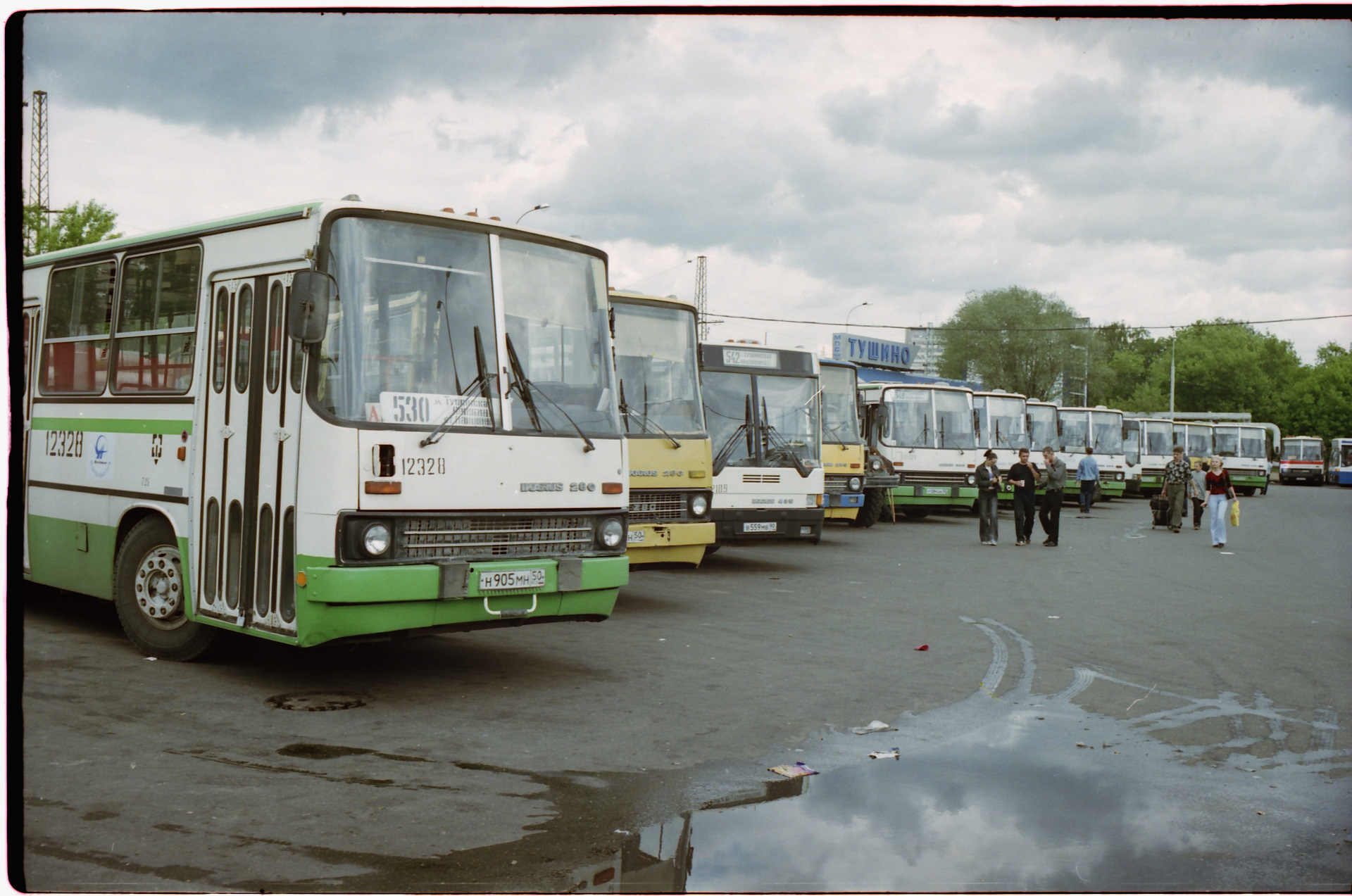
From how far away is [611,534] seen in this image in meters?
8.00

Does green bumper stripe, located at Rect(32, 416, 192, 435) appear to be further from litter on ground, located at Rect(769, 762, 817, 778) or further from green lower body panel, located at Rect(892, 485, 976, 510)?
green lower body panel, located at Rect(892, 485, 976, 510)

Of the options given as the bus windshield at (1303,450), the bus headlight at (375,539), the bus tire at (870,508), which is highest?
the bus windshield at (1303,450)

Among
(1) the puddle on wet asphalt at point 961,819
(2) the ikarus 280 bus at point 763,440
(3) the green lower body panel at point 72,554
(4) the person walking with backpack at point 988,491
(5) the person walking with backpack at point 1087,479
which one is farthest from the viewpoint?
(5) the person walking with backpack at point 1087,479

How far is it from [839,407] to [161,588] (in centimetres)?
1520

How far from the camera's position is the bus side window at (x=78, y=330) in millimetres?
8727

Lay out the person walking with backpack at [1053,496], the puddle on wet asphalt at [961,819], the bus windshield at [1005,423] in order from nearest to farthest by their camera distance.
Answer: the puddle on wet asphalt at [961,819] → the person walking with backpack at [1053,496] → the bus windshield at [1005,423]

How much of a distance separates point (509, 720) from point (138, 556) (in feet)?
10.4

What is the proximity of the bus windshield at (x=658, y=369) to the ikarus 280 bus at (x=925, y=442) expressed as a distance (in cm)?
1390

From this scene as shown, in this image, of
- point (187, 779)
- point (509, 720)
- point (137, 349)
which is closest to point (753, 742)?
point (509, 720)

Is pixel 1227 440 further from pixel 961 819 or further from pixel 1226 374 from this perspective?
pixel 1226 374

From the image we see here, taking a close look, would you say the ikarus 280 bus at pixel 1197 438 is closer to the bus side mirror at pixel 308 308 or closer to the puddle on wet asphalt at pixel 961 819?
the puddle on wet asphalt at pixel 961 819

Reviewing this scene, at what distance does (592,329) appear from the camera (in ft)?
26.7

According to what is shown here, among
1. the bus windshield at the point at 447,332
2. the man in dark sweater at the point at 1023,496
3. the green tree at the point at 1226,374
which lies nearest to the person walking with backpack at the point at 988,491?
the man in dark sweater at the point at 1023,496

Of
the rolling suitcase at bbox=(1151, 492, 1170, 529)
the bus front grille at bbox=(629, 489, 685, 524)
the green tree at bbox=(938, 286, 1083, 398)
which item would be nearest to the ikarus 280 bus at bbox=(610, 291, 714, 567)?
the bus front grille at bbox=(629, 489, 685, 524)
